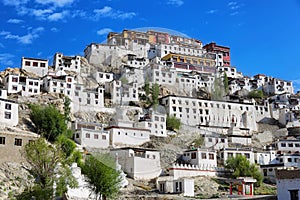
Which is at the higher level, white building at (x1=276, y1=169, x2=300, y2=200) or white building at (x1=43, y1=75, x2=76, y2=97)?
white building at (x1=43, y1=75, x2=76, y2=97)

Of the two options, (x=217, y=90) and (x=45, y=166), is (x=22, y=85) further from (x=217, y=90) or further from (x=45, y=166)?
(x=217, y=90)

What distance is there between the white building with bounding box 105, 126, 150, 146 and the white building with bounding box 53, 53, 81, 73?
20.0m

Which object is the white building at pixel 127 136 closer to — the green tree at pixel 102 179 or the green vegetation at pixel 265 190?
the green vegetation at pixel 265 190

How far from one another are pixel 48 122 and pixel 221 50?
55.9 metres

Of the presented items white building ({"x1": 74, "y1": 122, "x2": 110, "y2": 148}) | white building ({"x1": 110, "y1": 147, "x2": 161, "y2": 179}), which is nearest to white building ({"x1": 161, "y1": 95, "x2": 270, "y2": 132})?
white building ({"x1": 74, "y1": 122, "x2": 110, "y2": 148})

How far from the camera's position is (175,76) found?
7562 cm

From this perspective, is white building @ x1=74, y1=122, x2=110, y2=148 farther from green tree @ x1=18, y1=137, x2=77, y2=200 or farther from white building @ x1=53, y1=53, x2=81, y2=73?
green tree @ x1=18, y1=137, x2=77, y2=200

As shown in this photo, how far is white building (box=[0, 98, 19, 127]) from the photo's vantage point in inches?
1783

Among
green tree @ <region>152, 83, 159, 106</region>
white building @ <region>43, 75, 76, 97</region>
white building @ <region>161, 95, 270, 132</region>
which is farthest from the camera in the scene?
white building @ <region>161, 95, 270, 132</region>

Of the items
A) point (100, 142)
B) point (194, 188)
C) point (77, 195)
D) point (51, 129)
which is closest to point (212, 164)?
point (194, 188)

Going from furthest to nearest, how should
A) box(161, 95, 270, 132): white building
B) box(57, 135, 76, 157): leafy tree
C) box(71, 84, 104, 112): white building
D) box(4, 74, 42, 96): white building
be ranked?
1. box(161, 95, 270, 132): white building
2. box(71, 84, 104, 112): white building
3. box(4, 74, 42, 96): white building
4. box(57, 135, 76, 157): leafy tree

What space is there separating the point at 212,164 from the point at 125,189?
14629mm

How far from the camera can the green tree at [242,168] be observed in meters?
47.9

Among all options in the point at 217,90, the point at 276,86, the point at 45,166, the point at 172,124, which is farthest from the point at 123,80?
the point at 45,166
